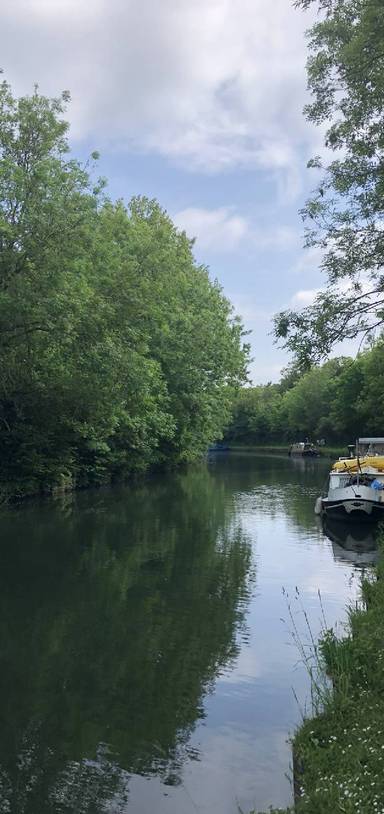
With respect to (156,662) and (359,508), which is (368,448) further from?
(156,662)

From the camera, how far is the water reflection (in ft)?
61.2

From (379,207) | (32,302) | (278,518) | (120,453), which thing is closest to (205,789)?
(379,207)

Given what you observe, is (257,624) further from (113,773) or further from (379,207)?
(379,207)

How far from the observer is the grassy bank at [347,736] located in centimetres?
475

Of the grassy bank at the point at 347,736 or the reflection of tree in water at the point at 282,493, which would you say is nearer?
the grassy bank at the point at 347,736

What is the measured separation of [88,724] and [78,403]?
1956 cm

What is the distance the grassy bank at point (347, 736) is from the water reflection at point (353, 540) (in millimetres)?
9932

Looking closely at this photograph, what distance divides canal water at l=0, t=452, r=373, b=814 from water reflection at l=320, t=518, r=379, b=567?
178 mm

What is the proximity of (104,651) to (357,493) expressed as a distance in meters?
16.3

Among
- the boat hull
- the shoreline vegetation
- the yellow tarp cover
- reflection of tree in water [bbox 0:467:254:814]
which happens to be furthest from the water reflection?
the shoreline vegetation

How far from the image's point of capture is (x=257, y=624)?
11.9 metres

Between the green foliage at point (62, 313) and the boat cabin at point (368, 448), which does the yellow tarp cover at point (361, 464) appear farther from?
the green foliage at point (62, 313)

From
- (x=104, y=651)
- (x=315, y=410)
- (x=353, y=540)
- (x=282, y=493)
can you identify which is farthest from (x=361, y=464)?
(x=315, y=410)

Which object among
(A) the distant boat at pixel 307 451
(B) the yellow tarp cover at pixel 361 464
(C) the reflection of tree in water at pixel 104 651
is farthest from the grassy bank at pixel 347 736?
(A) the distant boat at pixel 307 451
